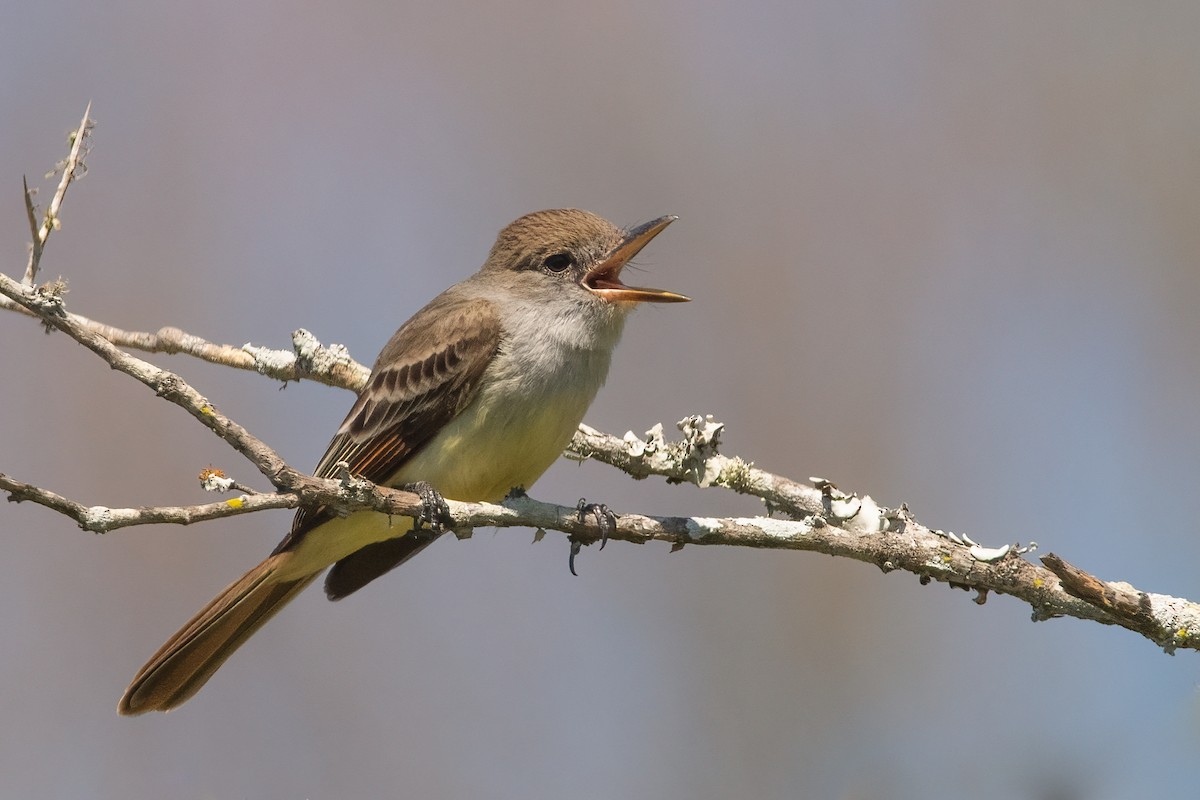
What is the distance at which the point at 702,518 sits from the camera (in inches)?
154

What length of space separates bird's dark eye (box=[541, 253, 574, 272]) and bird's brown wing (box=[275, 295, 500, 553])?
0.43 m

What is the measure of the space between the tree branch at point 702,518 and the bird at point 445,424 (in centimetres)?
31

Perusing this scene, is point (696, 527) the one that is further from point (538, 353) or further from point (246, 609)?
point (246, 609)

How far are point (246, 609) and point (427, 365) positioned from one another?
1.36m

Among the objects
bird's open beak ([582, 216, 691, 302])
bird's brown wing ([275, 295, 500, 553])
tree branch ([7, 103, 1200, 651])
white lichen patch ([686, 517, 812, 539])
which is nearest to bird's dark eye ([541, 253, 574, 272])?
bird's open beak ([582, 216, 691, 302])

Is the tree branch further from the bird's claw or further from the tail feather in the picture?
the tail feather

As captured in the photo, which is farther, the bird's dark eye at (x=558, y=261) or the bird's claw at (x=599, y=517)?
the bird's dark eye at (x=558, y=261)

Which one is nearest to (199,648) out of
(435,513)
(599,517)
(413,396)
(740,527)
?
(413,396)

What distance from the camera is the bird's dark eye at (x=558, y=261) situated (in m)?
5.64

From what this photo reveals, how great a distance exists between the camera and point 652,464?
4.88m

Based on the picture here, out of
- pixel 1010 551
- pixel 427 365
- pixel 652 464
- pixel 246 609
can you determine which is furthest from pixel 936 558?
pixel 246 609

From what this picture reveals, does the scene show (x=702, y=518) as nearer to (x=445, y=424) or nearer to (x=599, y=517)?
(x=599, y=517)

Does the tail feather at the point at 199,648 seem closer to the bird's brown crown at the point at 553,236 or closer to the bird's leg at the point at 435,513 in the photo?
the bird's leg at the point at 435,513

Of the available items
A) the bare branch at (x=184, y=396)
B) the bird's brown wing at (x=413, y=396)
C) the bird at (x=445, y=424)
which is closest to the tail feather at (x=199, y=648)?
the bird at (x=445, y=424)
